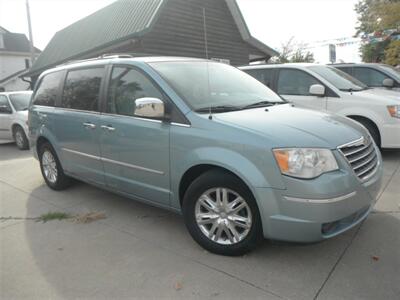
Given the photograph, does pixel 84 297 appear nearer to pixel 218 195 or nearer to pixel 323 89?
pixel 218 195

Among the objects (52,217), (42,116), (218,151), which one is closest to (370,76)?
(218,151)

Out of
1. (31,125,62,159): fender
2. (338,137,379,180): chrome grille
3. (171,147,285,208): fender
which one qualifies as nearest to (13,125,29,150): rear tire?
(31,125,62,159): fender

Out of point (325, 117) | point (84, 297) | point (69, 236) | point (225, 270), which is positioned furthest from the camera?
point (69, 236)

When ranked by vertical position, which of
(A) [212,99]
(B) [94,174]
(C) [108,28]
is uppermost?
(C) [108,28]

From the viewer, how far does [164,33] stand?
1329 cm

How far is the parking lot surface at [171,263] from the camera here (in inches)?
109

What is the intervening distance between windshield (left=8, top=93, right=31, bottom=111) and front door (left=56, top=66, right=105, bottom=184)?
5.75 metres

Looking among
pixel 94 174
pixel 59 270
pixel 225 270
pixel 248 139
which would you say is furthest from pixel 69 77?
pixel 225 270

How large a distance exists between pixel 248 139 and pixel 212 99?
838 millimetres

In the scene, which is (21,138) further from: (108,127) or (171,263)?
(171,263)

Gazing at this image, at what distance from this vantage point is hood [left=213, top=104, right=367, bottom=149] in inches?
113

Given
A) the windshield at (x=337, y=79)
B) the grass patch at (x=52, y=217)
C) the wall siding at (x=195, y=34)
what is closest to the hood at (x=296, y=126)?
the grass patch at (x=52, y=217)

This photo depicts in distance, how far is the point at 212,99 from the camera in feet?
11.9

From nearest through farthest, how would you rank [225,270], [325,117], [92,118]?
[225,270], [325,117], [92,118]
